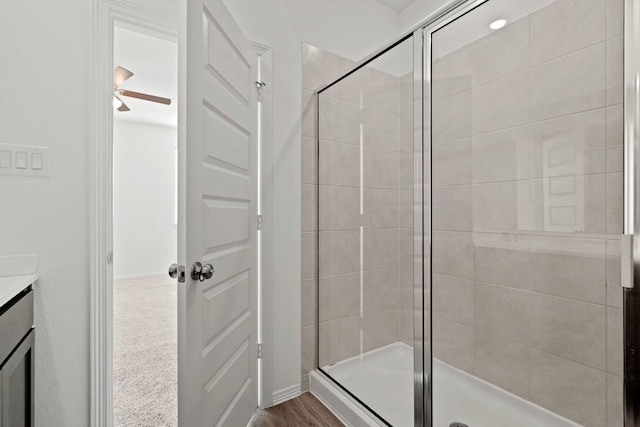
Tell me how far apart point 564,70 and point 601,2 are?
226 millimetres

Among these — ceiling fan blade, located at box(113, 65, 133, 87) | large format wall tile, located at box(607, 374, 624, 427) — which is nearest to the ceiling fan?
ceiling fan blade, located at box(113, 65, 133, 87)

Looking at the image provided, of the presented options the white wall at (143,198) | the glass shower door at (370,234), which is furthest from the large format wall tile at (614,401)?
the white wall at (143,198)

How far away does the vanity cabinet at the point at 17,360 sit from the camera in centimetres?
99

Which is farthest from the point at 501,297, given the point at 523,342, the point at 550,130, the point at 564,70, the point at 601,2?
the point at 601,2

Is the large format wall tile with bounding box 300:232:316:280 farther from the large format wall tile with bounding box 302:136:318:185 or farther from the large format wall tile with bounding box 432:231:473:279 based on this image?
the large format wall tile with bounding box 432:231:473:279

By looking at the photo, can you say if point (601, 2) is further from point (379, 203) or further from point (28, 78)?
point (28, 78)

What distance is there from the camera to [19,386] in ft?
3.70

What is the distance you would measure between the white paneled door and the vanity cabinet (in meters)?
0.50

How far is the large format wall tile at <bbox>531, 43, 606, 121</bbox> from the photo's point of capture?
1080 millimetres

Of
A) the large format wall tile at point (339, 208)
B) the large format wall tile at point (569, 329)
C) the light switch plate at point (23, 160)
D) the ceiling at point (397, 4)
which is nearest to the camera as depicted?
the large format wall tile at point (569, 329)

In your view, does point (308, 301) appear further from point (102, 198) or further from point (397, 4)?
point (397, 4)

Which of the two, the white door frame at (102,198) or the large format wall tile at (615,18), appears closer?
the large format wall tile at (615,18)

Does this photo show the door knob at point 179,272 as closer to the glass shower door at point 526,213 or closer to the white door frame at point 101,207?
the white door frame at point 101,207

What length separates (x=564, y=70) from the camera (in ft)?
3.94
